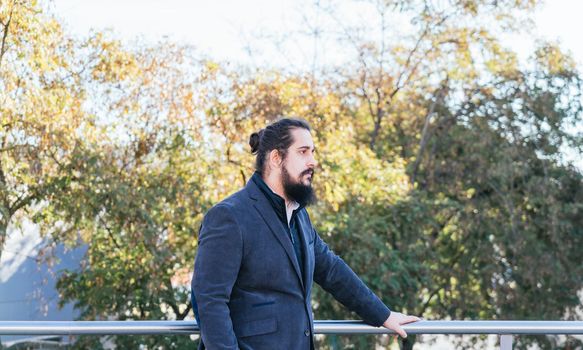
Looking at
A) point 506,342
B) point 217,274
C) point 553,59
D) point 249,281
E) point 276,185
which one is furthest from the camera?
point 553,59

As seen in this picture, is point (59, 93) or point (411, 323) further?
point (59, 93)

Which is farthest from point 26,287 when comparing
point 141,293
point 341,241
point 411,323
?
point 411,323

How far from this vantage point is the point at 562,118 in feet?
61.9

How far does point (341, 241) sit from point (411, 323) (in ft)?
42.0

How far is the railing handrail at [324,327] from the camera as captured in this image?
294 centimetres

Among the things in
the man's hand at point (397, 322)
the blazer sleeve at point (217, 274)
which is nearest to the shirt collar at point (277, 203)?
the blazer sleeve at point (217, 274)

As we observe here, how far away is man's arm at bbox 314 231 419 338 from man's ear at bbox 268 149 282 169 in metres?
0.38

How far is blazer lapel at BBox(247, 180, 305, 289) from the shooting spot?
2783mm

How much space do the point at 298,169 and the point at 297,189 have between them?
0.06 m

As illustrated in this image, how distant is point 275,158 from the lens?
2811 millimetres

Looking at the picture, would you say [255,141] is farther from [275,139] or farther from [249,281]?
[249,281]

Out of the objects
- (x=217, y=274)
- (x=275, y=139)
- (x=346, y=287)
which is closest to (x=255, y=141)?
(x=275, y=139)

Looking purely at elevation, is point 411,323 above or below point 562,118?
below

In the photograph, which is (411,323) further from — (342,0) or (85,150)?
(342,0)
